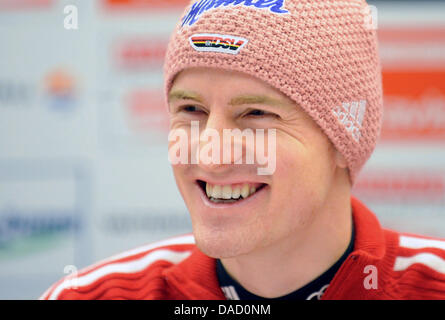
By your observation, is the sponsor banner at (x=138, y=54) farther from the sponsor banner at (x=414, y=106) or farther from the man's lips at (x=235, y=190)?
the man's lips at (x=235, y=190)

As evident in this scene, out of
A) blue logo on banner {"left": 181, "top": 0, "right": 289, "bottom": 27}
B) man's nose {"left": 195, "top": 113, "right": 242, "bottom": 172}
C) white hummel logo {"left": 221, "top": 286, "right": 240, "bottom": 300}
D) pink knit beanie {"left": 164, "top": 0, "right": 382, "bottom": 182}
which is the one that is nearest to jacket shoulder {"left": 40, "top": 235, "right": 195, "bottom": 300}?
white hummel logo {"left": 221, "top": 286, "right": 240, "bottom": 300}

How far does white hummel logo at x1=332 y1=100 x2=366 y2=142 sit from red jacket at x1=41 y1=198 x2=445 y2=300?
0.28 metres

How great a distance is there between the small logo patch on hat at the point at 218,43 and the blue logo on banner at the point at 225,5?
64 millimetres

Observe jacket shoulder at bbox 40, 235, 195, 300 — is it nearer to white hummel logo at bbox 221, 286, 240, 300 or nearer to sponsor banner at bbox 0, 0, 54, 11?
white hummel logo at bbox 221, 286, 240, 300

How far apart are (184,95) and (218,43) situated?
0.15 metres

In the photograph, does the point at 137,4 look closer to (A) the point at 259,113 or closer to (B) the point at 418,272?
(A) the point at 259,113

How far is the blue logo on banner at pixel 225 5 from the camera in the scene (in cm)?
117

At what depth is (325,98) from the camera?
3.90ft

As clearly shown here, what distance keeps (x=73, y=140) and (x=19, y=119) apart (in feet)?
1.01

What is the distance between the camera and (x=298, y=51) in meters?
1.15

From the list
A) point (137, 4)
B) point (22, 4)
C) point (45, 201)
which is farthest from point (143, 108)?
point (22, 4)

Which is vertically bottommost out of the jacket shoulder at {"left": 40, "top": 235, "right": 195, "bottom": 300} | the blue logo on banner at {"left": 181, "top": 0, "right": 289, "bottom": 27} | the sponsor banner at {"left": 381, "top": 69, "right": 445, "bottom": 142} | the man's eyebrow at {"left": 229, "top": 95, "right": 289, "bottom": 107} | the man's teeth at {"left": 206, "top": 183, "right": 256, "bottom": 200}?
the jacket shoulder at {"left": 40, "top": 235, "right": 195, "bottom": 300}

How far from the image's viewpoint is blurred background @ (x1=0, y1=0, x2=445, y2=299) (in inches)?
106

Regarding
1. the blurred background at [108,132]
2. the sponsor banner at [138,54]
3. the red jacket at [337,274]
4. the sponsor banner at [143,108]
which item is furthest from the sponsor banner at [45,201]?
the red jacket at [337,274]
